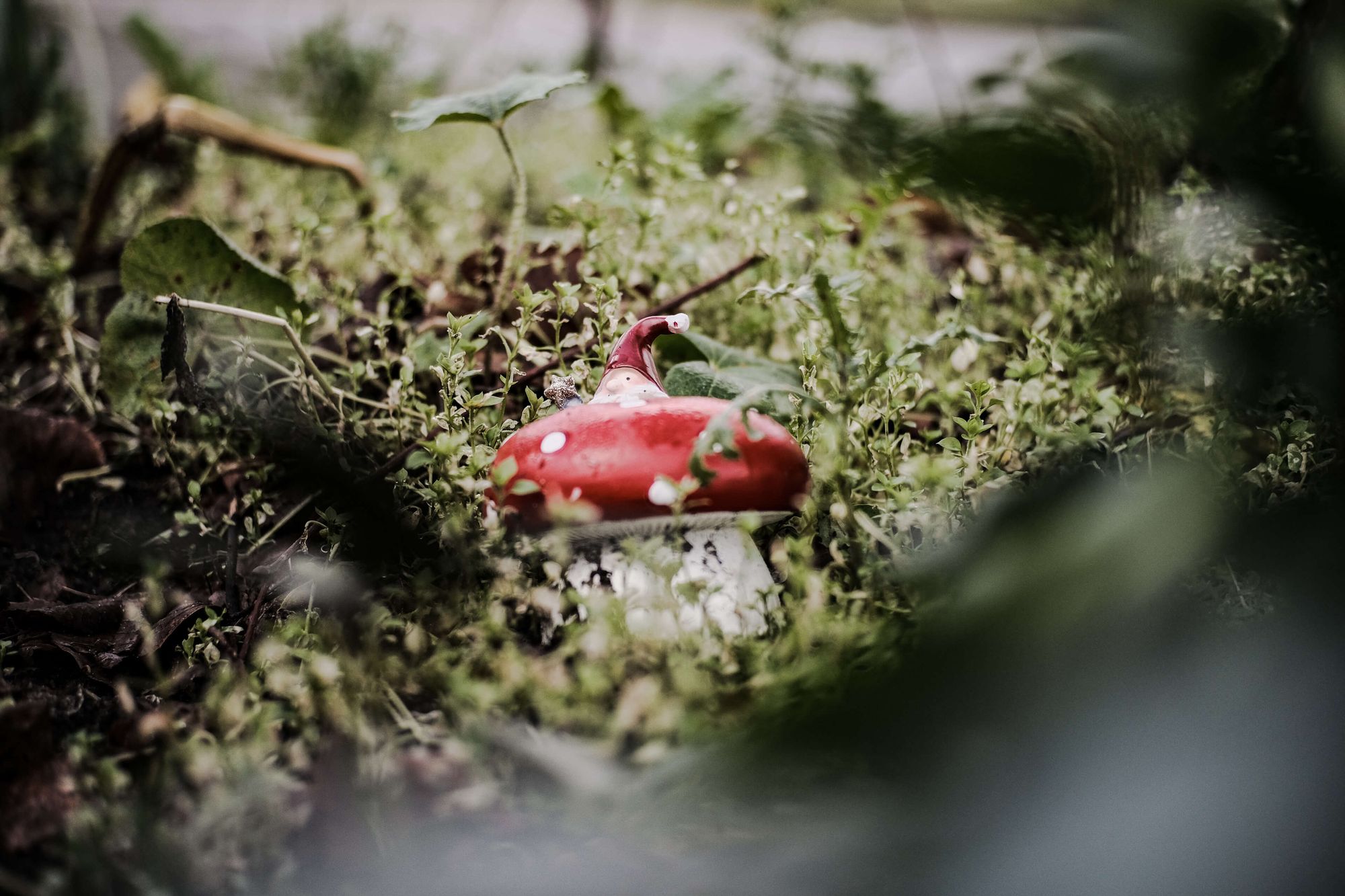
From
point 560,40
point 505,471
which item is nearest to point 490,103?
point 505,471

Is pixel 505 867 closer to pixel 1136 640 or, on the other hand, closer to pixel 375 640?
pixel 375 640

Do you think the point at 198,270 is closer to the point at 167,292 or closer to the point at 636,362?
the point at 167,292

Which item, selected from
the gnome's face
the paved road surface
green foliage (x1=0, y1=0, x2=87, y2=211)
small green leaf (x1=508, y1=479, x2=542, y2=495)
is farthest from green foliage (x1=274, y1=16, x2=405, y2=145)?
small green leaf (x1=508, y1=479, x2=542, y2=495)

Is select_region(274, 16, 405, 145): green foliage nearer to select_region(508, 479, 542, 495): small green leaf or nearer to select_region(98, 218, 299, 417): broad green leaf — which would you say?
select_region(98, 218, 299, 417): broad green leaf

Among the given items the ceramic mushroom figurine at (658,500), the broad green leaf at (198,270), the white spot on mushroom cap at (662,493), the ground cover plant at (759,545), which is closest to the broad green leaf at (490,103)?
the ground cover plant at (759,545)

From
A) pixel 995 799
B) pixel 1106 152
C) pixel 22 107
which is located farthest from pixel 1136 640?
pixel 22 107

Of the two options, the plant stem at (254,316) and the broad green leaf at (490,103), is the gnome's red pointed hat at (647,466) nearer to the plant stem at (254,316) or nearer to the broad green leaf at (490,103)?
the plant stem at (254,316)
